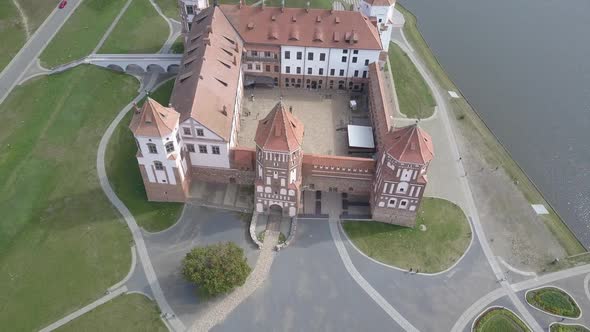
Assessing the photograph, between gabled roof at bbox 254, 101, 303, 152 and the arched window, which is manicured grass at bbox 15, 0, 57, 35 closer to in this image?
the arched window

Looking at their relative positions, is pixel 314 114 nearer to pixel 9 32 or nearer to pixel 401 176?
pixel 401 176

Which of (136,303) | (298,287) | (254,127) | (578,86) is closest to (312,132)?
(254,127)

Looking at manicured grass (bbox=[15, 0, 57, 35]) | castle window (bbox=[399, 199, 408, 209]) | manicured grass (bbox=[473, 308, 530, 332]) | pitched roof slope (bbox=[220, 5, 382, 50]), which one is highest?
pitched roof slope (bbox=[220, 5, 382, 50])

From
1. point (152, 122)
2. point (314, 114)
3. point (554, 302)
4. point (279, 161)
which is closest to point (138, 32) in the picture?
point (314, 114)

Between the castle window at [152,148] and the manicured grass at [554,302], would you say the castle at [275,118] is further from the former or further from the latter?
the manicured grass at [554,302]

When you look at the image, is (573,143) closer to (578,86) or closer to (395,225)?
(578,86)

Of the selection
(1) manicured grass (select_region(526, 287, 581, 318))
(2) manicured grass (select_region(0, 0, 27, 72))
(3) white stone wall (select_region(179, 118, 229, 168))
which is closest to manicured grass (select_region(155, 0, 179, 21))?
(2) manicured grass (select_region(0, 0, 27, 72))

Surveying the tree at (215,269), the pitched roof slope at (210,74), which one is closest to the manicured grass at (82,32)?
the pitched roof slope at (210,74)
